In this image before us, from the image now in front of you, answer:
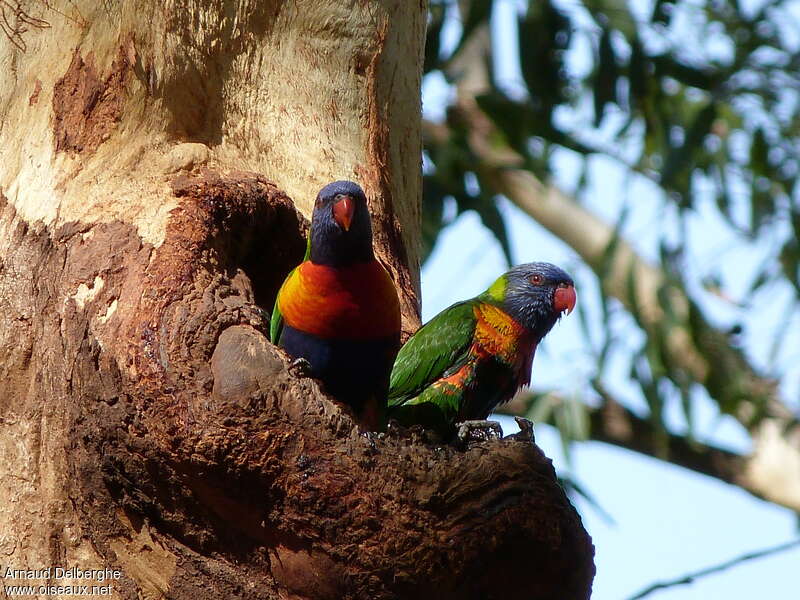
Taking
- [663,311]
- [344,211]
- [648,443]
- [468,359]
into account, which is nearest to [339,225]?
[344,211]

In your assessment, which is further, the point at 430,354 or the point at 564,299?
the point at 564,299

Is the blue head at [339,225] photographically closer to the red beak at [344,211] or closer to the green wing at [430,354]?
the red beak at [344,211]

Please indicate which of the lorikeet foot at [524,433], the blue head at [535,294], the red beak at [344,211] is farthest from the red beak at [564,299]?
the lorikeet foot at [524,433]

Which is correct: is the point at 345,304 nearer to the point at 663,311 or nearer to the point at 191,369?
the point at 191,369

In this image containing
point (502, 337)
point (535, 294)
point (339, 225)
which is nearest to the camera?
point (339, 225)

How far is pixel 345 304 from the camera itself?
2596 millimetres

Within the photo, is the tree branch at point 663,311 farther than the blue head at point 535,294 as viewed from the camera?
Yes

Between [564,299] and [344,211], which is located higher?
[344,211]

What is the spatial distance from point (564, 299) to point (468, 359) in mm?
634

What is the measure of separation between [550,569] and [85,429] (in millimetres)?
973

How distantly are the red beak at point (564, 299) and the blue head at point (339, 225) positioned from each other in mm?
1060

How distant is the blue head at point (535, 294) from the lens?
10.7ft

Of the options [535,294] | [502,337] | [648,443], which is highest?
[535,294]

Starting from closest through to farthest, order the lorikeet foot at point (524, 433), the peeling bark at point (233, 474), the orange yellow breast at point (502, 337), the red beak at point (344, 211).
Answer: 1. the peeling bark at point (233, 474)
2. the lorikeet foot at point (524, 433)
3. the red beak at point (344, 211)
4. the orange yellow breast at point (502, 337)
